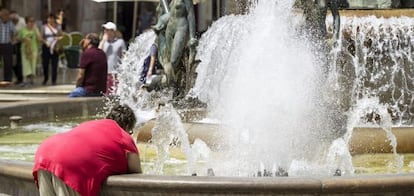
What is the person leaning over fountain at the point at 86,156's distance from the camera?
20.2ft

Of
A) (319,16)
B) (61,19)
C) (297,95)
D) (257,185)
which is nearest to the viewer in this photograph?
(257,185)

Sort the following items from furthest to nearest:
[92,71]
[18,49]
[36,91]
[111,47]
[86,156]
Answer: [18,49] → [36,91] → [111,47] → [92,71] → [86,156]

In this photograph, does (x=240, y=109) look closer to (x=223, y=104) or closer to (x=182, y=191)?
(x=223, y=104)

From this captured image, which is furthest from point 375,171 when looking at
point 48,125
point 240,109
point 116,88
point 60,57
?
point 60,57

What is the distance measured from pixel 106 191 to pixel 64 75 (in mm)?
19717

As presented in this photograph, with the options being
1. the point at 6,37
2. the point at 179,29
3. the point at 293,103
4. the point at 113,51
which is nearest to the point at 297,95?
the point at 293,103

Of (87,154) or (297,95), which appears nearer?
(87,154)

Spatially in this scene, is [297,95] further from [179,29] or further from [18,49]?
[18,49]

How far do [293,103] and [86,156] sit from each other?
346 centimetres

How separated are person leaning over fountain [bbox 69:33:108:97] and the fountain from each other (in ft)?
6.67

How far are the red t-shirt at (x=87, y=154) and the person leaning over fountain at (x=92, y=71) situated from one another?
792 centimetres

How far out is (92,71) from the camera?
1431cm

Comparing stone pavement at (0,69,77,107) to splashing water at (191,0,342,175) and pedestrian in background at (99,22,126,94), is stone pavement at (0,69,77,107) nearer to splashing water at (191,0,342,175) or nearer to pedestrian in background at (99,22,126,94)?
pedestrian in background at (99,22,126,94)

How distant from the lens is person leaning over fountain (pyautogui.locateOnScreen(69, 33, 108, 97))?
46.6ft
